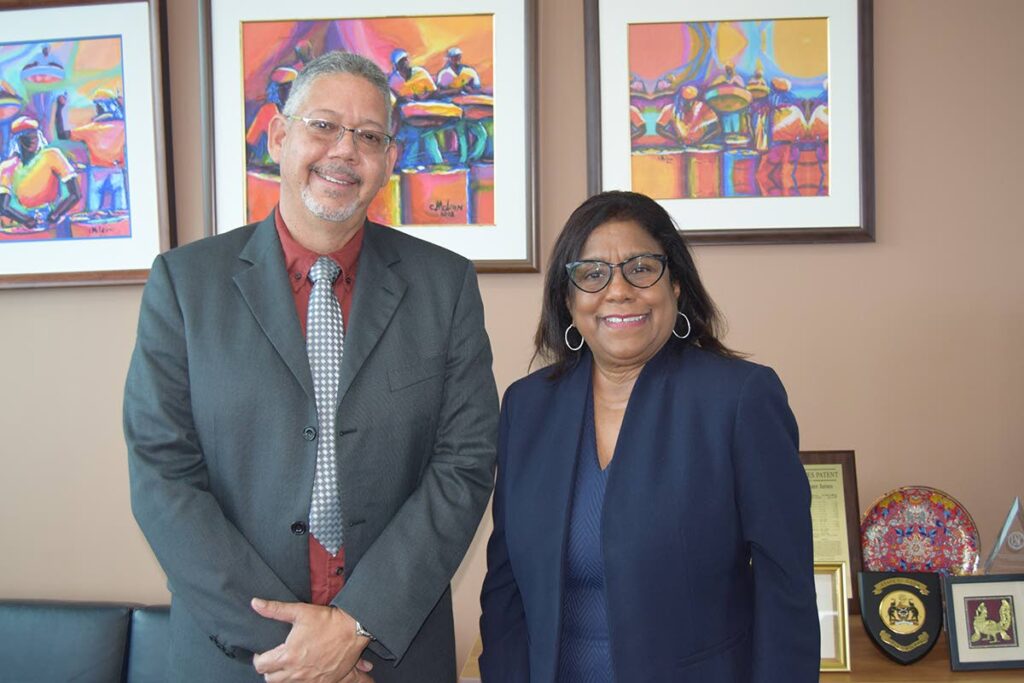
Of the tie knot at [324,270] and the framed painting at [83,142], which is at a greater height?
the framed painting at [83,142]

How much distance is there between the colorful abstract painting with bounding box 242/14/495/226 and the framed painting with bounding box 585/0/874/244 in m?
0.29

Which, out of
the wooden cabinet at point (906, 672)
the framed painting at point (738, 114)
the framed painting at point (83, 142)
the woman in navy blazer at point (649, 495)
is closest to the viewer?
the woman in navy blazer at point (649, 495)

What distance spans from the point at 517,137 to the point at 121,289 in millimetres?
1192

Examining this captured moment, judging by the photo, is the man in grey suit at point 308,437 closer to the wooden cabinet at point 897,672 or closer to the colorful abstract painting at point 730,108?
the wooden cabinet at point 897,672

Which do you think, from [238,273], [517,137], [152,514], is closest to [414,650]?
[152,514]

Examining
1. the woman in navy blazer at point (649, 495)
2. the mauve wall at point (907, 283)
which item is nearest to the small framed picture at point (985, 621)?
the mauve wall at point (907, 283)

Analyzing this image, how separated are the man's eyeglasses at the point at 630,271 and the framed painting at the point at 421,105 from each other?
2.90 feet

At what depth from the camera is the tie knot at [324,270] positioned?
5.34ft

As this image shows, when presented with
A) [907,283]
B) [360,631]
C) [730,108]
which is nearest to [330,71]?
[360,631]

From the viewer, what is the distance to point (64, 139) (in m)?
2.55

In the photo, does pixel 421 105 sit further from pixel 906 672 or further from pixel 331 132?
pixel 906 672

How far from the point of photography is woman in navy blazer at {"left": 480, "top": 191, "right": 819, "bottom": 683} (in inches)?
55.1

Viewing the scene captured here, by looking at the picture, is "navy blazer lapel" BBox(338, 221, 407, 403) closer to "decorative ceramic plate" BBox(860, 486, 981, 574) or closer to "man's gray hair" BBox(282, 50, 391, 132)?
"man's gray hair" BBox(282, 50, 391, 132)

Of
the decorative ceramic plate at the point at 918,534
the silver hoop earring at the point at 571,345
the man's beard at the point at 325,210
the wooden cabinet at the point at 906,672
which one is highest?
the man's beard at the point at 325,210
